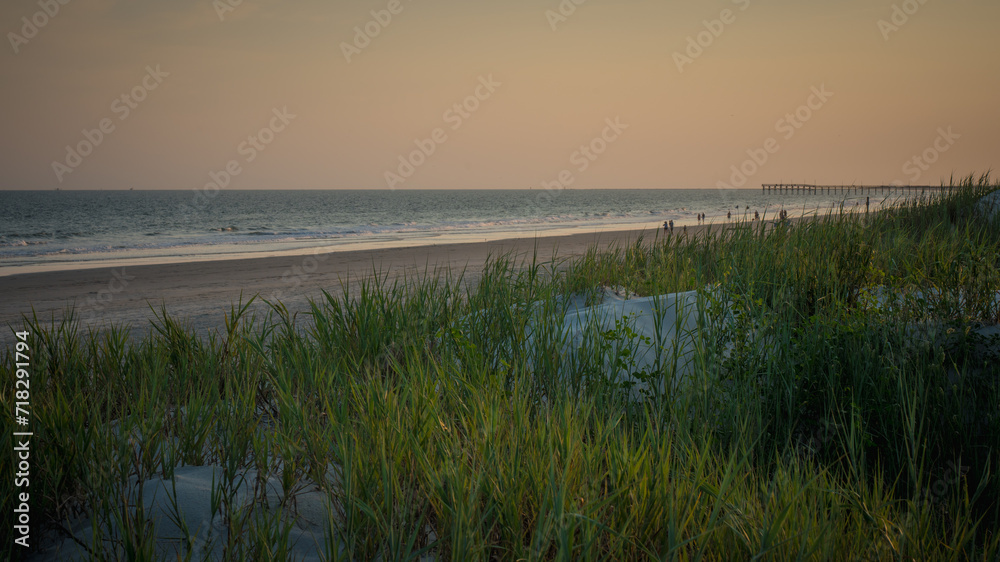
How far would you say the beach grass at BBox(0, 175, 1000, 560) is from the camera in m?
1.93

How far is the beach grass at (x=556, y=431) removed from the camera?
1.93m

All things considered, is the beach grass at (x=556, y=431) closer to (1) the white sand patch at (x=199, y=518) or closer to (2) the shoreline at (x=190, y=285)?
(1) the white sand patch at (x=199, y=518)

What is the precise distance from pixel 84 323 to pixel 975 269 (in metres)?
10.4

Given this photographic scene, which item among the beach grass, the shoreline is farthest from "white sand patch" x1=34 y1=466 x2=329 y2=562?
the shoreline

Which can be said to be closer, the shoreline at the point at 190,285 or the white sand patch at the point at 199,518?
the white sand patch at the point at 199,518

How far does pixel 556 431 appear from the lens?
234 cm

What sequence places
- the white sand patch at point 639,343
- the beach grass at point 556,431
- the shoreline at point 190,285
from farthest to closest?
the shoreline at point 190,285, the white sand patch at point 639,343, the beach grass at point 556,431

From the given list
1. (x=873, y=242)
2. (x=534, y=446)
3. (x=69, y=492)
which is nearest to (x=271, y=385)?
(x=69, y=492)

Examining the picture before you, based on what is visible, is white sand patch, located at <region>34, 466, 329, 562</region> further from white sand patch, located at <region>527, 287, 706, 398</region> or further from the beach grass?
white sand patch, located at <region>527, 287, 706, 398</region>

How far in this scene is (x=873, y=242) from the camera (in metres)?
5.63

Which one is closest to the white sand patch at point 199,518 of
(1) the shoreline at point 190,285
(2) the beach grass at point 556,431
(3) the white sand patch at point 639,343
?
(2) the beach grass at point 556,431

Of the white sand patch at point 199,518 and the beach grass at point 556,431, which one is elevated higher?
the beach grass at point 556,431

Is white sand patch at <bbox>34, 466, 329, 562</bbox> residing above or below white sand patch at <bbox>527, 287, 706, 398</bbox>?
below

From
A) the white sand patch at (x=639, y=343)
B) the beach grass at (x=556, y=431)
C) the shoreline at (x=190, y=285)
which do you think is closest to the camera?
the beach grass at (x=556, y=431)
